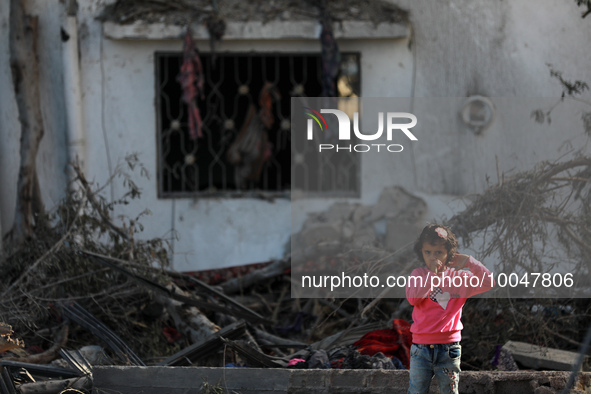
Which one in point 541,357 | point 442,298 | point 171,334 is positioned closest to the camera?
point 442,298

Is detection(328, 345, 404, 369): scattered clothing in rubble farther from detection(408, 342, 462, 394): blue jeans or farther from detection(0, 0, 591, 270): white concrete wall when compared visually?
detection(0, 0, 591, 270): white concrete wall

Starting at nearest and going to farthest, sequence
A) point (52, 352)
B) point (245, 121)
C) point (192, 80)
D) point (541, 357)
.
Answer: point (541, 357) → point (52, 352) → point (192, 80) → point (245, 121)

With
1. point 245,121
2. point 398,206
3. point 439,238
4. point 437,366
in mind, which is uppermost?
point 245,121

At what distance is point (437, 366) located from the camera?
3.06 m

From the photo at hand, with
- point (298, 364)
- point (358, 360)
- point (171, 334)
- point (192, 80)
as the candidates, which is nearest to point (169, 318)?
point (171, 334)

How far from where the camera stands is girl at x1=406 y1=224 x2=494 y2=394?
304cm

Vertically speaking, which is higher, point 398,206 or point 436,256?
point 436,256

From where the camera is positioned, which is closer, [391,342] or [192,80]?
[391,342]

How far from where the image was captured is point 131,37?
6105 millimetres

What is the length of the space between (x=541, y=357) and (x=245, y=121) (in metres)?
3.82

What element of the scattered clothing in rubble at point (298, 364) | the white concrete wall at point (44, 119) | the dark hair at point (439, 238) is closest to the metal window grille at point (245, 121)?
the white concrete wall at point (44, 119)

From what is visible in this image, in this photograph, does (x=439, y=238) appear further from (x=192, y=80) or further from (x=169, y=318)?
(x=192, y=80)

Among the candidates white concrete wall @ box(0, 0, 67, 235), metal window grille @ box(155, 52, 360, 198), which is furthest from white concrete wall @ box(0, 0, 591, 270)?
metal window grille @ box(155, 52, 360, 198)

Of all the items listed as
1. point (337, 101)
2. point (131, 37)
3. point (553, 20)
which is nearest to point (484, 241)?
point (337, 101)
